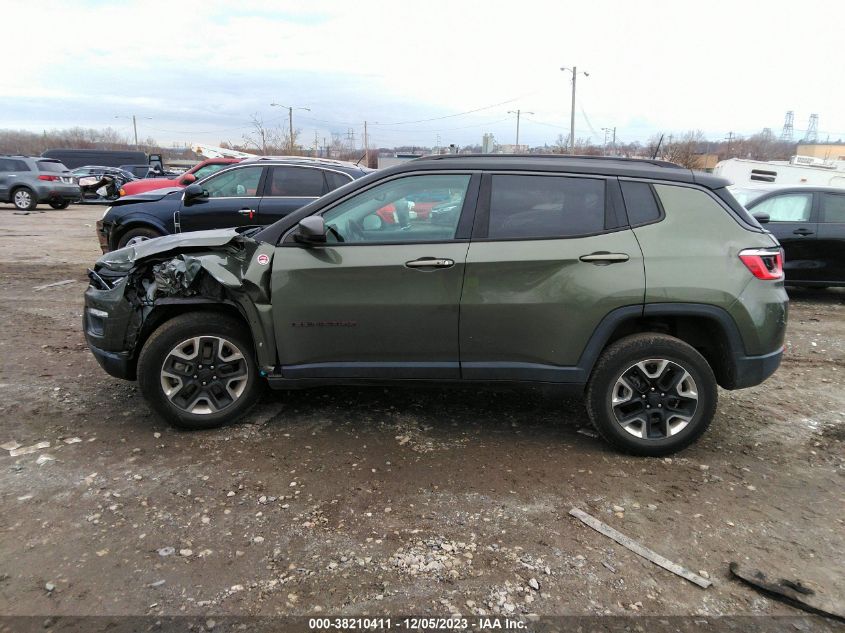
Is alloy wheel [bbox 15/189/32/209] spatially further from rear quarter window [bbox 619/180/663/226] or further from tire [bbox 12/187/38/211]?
rear quarter window [bbox 619/180/663/226]

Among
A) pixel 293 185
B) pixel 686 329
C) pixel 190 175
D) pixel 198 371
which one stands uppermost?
pixel 190 175

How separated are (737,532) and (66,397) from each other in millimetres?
4718

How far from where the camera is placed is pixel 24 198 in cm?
2091

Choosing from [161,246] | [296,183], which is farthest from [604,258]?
[296,183]

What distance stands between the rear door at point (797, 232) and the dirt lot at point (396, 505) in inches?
163

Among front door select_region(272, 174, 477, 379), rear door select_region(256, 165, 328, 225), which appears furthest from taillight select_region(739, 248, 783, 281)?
rear door select_region(256, 165, 328, 225)

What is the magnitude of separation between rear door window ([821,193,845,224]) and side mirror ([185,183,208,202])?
8660mm

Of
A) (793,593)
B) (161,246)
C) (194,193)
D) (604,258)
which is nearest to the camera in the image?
(793,593)

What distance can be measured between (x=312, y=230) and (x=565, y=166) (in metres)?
1.68

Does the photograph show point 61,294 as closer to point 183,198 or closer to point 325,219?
point 183,198

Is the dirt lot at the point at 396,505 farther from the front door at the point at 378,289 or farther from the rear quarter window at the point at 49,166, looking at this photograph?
the rear quarter window at the point at 49,166

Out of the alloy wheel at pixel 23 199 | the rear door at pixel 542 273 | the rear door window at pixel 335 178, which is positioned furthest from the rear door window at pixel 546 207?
the alloy wheel at pixel 23 199

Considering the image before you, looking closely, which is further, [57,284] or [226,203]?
[57,284]

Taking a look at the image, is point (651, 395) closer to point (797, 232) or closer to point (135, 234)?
point (797, 232)
